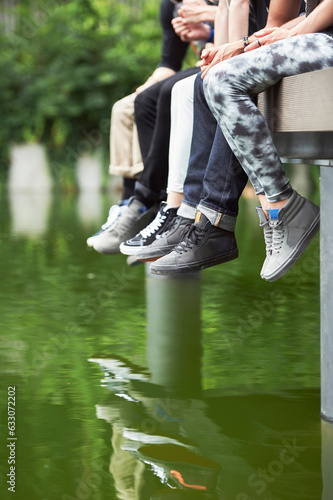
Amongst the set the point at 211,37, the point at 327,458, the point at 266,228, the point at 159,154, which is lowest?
the point at 327,458

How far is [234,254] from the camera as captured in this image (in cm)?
193

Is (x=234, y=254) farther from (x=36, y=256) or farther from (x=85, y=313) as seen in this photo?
(x=36, y=256)

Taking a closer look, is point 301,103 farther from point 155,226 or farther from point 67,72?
point 67,72

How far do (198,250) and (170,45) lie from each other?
136 cm

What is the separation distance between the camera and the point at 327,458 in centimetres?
135

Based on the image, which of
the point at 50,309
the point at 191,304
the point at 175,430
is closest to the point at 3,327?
the point at 50,309

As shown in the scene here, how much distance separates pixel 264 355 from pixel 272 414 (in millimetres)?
442

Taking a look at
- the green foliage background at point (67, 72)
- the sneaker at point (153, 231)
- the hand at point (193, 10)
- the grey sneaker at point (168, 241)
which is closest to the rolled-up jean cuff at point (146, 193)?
the sneaker at point (153, 231)

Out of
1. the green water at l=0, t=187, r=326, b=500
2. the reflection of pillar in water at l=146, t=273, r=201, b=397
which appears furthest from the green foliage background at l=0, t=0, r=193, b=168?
the reflection of pillar in water at l=146, t=273, r=201, b=397

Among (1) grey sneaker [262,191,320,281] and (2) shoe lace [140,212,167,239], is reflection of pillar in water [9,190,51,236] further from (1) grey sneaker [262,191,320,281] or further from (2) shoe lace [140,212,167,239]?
(1) grey sneaker [262,191,320,281]

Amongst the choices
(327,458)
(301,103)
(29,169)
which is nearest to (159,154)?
(301,103)

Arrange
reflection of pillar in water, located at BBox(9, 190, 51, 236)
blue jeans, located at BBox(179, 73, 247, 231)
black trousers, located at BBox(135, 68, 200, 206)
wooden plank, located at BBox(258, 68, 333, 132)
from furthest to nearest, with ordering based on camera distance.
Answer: reflection of pillar in water, located at BBox(9, 190, 51, 236), black trousers, located at BBox(135, 68, 200, 206), blue jeans, located at BBox(179, 73, 247, 231), wooden plank, located at BBox(258, 68, 333, 132)

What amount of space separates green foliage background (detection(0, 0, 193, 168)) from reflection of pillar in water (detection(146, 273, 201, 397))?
6.28 meters

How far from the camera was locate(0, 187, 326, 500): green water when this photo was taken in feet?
4.21
